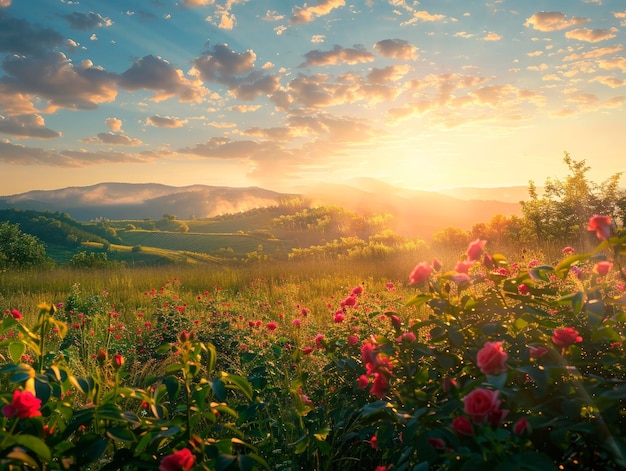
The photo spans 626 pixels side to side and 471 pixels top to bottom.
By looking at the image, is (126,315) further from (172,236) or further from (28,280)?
(172,236)

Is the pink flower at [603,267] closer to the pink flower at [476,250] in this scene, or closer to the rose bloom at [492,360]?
the pink flower at [476,250]

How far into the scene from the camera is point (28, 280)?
38.8ft

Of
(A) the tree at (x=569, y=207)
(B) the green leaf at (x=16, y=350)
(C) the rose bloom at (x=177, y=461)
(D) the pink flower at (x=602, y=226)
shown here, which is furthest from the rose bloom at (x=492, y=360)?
(A) the tree at (x=569, y=207)

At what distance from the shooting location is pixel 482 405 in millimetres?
1243

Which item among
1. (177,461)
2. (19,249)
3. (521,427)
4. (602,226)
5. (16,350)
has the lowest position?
(19,249)

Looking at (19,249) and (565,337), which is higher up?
(565,337)

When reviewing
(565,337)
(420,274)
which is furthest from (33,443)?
(565,337)

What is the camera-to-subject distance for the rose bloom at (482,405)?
48.9 inches

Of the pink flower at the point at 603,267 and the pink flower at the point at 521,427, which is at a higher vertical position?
the pink flower at the point at 603,267

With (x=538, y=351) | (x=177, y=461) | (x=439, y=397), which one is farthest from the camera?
(x=439, y=397)

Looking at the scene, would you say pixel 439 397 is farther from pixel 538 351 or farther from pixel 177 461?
pixel 177 461

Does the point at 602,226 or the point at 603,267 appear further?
the point at 603,267

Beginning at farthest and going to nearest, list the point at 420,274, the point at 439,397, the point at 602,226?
the point at 439,397 → the point at 420,274 → the point at 602,226

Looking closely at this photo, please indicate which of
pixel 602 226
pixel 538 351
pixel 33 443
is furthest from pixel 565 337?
pixel 33 443
